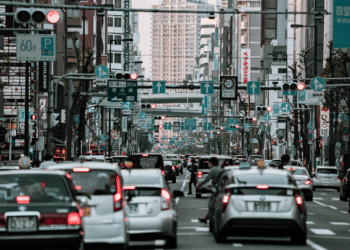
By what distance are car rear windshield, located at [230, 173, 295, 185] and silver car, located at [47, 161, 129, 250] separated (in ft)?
11.0

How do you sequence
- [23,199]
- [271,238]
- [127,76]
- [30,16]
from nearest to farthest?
[23,199] → [271,238] → [30,16] → [127,76]

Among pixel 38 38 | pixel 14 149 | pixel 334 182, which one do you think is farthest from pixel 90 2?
pixel 38 38

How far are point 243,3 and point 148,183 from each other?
578ft

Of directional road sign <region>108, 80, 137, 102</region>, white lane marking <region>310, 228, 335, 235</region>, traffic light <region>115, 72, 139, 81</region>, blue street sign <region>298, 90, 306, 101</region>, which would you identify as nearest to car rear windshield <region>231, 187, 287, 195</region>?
white lane marking <region>310, 228, 335, 235</region>

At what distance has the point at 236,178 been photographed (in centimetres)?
1580

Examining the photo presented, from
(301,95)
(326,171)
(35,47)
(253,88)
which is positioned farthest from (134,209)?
(253,88)

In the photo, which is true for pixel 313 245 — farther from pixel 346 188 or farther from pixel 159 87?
pixel 159 87

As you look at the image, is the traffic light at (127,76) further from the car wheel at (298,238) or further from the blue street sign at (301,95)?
the car wheel at (298,238)

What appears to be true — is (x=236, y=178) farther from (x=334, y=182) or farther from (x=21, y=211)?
(x=334, y=182)

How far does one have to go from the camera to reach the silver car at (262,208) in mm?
15195

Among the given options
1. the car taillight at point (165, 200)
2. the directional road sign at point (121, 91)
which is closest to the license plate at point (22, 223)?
the car taillight at point (165, 200)

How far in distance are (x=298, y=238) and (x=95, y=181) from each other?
4684 mm

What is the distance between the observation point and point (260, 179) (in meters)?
15.6

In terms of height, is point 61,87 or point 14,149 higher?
point 61,87
